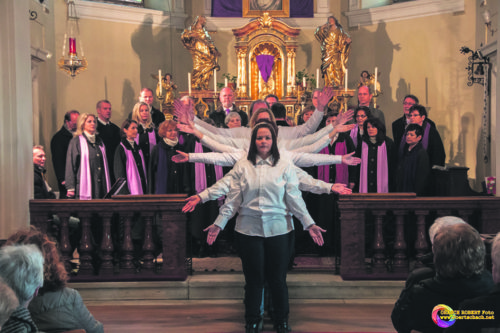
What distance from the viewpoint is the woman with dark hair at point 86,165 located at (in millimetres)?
6316

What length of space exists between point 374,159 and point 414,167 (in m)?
0.41

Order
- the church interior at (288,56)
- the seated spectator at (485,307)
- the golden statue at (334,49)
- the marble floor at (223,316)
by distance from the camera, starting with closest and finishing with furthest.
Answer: the seated spectator at (485,307) → the marble floor at (223,316) → the church interior at (288,56) → the golden statue at (334,49)

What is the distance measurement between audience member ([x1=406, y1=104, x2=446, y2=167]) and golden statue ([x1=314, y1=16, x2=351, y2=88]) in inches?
145

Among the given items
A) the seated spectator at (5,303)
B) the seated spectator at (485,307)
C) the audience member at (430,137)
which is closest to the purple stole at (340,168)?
the audience member at (430,137)

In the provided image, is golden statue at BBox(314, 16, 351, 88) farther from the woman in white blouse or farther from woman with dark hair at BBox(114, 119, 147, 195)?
the woman in white blouse

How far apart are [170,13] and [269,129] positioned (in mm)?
8065

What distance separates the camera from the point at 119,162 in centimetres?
637

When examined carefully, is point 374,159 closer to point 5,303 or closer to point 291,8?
point 5,303

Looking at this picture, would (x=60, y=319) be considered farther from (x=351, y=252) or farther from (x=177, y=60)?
(x=177, y=60)

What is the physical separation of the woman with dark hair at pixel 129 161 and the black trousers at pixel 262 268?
7.52 ft

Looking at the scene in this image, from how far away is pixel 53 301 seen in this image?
10.3 feet

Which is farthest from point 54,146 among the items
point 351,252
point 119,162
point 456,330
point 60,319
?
point 456,330

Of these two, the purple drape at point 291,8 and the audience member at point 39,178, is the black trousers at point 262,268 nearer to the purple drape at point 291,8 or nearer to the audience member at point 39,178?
the audience member at point 39,178

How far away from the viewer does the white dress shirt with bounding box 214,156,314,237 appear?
14.2ft
